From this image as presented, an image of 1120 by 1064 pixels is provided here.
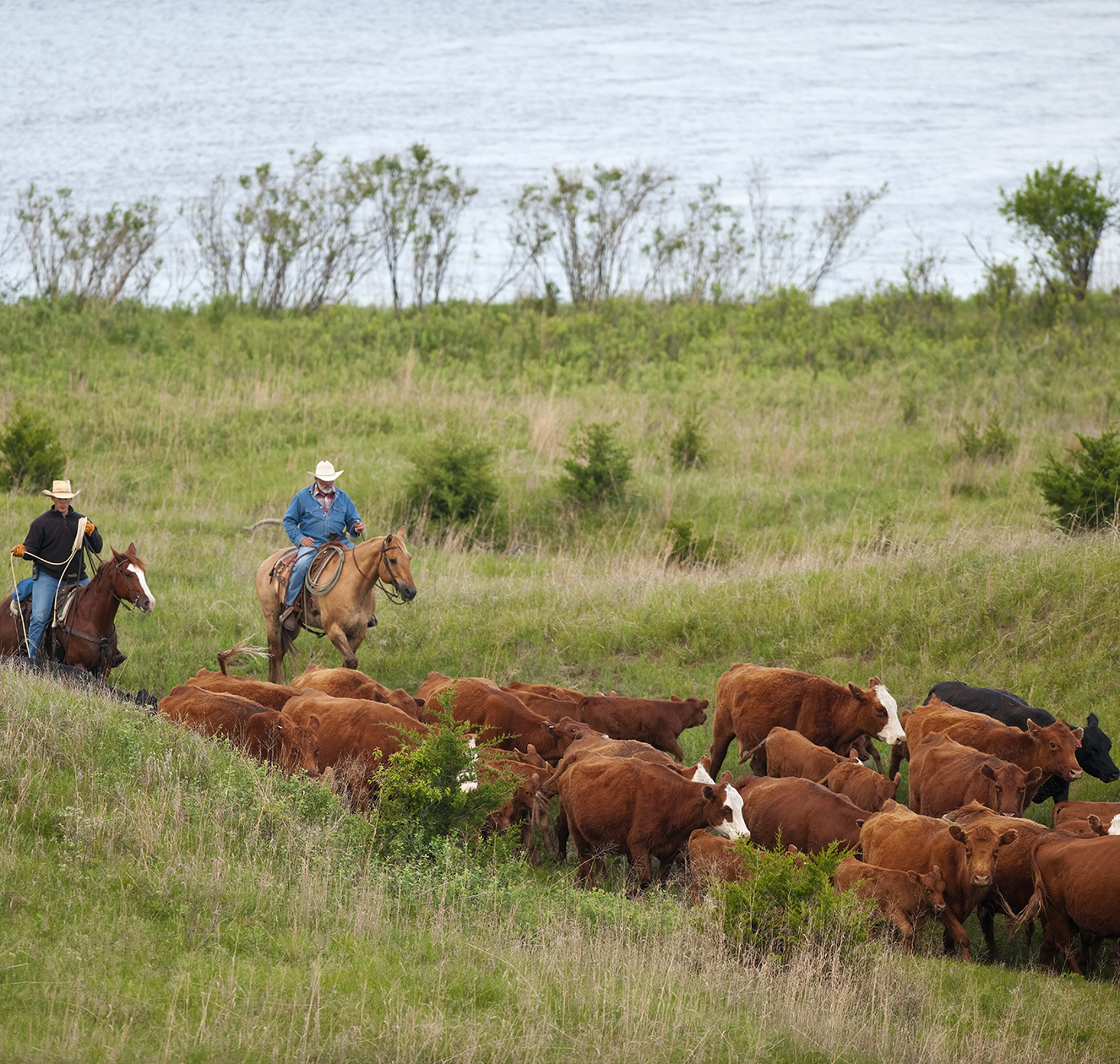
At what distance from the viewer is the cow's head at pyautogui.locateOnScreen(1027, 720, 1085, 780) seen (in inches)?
403

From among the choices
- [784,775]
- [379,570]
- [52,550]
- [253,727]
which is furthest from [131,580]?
[784,775]

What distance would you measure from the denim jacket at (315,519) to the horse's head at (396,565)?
1.37 meters

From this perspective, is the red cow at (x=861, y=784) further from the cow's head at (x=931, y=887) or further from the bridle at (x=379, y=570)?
the bridle at (x=379, y=570)

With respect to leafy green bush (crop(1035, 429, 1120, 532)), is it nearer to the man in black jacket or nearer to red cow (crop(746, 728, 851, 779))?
red cow (crop(746, 728, 851, 779))

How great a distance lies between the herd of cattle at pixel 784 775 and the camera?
8297mm

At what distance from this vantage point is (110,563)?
44.6 ft

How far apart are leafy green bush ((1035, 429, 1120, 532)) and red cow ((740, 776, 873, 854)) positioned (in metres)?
9.65

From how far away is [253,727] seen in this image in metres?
9.98

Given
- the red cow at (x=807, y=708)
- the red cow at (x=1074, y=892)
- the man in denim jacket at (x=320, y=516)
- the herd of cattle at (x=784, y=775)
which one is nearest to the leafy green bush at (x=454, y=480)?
the man in denim jacket at (x=320, y=516)

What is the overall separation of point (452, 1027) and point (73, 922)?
2.13 m

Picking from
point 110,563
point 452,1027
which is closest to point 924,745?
point 452,1027

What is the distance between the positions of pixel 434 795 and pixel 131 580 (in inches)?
237

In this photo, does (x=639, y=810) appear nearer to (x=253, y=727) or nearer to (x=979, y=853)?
(x=979, y=853)

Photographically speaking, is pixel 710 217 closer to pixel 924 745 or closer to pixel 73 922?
pixel 924 745
